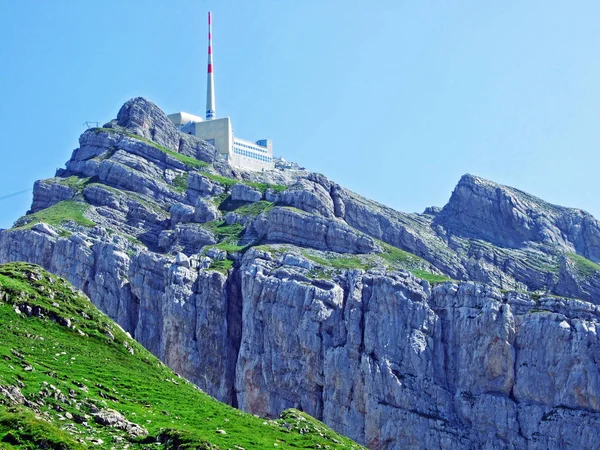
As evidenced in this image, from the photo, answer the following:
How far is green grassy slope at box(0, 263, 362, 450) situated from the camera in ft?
247

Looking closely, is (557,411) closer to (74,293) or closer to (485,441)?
(485,441)

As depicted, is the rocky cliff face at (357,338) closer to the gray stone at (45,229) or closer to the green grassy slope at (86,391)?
the gray stone at (45,229)

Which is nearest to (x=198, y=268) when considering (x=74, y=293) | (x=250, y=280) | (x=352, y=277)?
(x=250, y=280)

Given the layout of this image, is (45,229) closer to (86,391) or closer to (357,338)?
(357,338)

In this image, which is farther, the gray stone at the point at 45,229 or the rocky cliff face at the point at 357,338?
Result: the gray stone at the point at 45,229

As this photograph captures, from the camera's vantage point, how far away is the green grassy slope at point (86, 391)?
7519 cm

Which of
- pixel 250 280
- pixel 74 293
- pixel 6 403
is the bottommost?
pixel 6 403

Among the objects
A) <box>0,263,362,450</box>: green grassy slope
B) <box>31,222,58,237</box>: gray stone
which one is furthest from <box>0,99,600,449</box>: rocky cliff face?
<box>0,263,362,450</box>: green grassy slope

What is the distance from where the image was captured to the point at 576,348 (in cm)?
17225

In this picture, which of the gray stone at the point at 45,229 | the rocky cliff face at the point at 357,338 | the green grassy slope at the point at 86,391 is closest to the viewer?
the green grassy slope at the point at 86,391

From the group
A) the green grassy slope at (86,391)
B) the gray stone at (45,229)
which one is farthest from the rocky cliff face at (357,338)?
the green grassy slope at (86,391)

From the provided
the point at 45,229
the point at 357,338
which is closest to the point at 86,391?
the point at 357,338

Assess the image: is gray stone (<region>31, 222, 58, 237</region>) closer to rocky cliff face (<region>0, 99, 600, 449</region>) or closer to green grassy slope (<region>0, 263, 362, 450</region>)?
rocky cliff face (<region>0, 99, 600, 449</region>)

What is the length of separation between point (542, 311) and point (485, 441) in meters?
24.9
